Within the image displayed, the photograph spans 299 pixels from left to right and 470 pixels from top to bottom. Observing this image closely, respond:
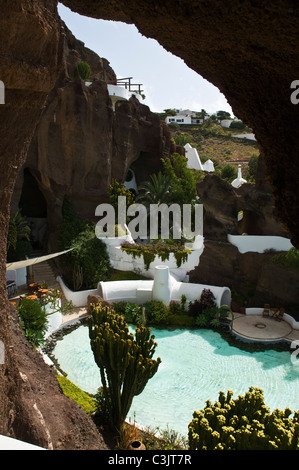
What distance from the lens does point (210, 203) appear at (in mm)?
20016

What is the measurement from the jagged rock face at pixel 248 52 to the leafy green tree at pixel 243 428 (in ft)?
15.8

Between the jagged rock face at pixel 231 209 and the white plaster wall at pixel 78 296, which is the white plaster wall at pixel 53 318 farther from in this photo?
the jagged rock face at pixel 231 209

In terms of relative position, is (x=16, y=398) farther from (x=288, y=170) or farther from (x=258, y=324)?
(x=258, y=324)

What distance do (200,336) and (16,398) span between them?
12076 mm

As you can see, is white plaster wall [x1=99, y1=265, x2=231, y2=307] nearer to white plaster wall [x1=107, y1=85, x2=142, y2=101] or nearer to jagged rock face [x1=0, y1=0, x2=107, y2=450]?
jagged rock face [x1=0, y1=0, x2=107, y2=450]

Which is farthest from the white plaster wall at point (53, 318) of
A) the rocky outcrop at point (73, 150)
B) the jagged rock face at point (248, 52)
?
the jagged rock face at point (248, 52)

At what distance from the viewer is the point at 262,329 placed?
1627 centimetres

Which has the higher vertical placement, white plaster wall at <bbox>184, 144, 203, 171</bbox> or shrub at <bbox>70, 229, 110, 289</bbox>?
white plaster wall at <bbox>184, 144, 203, 171</bbox>

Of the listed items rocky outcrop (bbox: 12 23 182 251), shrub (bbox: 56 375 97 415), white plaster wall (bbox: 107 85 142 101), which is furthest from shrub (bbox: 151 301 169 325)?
white plaster wall (bbox: 107 85 142 101)

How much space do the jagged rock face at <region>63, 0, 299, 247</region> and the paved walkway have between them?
14.1 m

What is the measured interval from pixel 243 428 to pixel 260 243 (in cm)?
1352

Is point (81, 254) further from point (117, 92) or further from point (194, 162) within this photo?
point (194, 162)

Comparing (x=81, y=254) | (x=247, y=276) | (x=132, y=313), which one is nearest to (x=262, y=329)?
(x=247, y=276)

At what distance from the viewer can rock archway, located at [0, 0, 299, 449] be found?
1.98 meters
